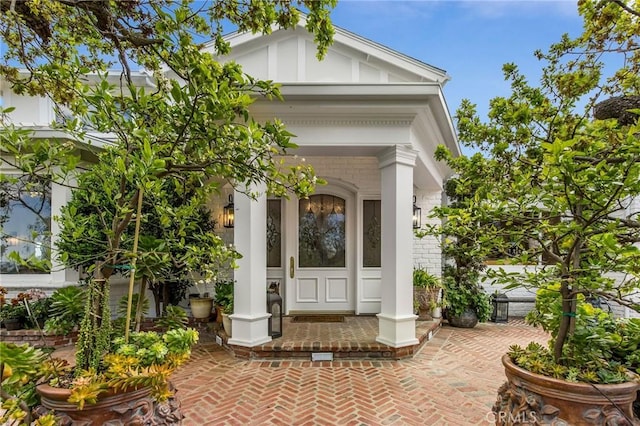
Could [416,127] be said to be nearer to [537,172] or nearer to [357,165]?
[357,165]

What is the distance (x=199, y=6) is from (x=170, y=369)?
285 centimetres

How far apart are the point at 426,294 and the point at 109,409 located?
16.3 feet

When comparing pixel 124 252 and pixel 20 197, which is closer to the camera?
pixel 124 252

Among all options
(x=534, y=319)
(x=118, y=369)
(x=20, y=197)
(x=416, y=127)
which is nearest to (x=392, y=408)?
(x=534, y=319)

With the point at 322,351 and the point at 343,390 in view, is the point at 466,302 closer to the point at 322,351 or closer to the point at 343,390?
the point at 322,351

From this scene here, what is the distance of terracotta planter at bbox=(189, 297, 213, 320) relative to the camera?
536cm

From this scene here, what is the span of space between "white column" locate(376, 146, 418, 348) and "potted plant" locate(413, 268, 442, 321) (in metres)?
1.46

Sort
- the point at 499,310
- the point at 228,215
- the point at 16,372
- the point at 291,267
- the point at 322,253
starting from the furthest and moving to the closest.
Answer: the point at 499,310 < the point at 322,253 < the point at 291,267 < the point at 228,215 < the point at 16,372

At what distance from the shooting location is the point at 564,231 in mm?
1691

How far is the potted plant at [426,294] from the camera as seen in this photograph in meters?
5.42

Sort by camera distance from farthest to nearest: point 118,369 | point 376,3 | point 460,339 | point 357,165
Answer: point 357,165 < point 460,339 < point 376,3 < point 118,369

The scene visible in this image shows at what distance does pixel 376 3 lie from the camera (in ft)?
11.2

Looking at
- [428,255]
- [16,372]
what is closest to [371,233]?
[428,255]

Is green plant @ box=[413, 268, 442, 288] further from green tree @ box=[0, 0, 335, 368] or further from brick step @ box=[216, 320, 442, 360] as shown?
green tree @ box=[0, 0, 335, 368]
